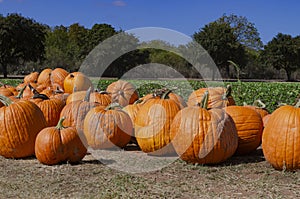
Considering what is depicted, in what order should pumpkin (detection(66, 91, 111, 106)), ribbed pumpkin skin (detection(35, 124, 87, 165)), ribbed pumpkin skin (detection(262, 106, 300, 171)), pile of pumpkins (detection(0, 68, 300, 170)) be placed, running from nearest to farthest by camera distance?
ribbed pumpkin skin (detection(262, 106, 300, 171)) → pile of pumpkins (detection(0, 68, 300, 170)) → ribbed pumpkin skin (detection(35, 124, 87, 165)) → pumpkin (detection(66, 91, 111, 106))

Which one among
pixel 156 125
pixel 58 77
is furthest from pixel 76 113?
pixel 58 77

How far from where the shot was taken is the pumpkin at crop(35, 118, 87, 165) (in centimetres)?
548

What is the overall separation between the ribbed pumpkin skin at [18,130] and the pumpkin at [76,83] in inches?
133

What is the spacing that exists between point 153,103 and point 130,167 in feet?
3.73

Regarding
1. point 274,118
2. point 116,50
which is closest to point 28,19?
point 116,50

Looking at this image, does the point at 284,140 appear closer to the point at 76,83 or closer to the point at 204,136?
the point at 204,136

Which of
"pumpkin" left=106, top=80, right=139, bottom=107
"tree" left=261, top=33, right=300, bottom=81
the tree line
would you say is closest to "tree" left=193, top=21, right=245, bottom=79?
the tree line

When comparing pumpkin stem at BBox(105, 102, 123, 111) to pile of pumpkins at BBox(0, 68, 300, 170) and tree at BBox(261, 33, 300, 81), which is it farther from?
tree at BBox(261, 33, 300, 81)

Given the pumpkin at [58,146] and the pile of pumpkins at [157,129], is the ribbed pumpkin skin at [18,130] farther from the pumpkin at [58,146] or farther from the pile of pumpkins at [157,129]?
the pumpkin at [58,146]

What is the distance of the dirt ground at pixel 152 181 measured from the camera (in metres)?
4.22

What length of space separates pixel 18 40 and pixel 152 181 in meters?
Answer: 44.3

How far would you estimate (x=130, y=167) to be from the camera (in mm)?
5383

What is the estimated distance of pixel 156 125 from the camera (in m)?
5.91

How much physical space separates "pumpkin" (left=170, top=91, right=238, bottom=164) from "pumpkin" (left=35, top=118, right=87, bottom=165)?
4.50 ft
